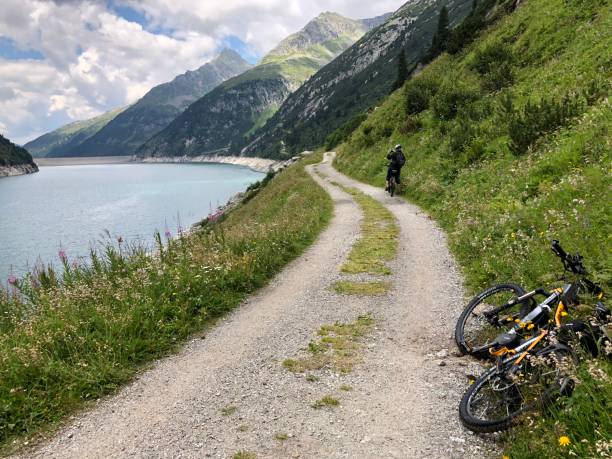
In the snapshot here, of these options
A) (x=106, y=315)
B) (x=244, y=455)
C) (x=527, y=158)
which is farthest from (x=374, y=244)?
(x=244, y=455)

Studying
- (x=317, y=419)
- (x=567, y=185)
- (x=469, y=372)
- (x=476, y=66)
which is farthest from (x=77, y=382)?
(x=476, y=66)

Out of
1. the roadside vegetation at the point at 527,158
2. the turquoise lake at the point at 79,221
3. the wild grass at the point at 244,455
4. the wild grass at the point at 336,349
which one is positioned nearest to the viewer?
the roadside vegetation at the point at 527,158

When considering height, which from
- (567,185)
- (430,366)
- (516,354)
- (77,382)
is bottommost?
(430,366)

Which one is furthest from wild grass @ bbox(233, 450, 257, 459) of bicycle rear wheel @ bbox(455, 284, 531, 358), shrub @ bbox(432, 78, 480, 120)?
shrub @ bbox(432, 78, 480, 120)

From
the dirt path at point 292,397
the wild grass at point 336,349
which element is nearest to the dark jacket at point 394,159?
the dirt path at point 292,397

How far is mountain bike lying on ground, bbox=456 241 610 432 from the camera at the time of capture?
173 inches

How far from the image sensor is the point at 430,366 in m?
6.47

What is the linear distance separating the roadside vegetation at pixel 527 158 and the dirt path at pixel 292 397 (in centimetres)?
125

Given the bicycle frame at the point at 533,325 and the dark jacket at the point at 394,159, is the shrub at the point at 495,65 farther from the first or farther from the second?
the bicycle frame at the point at 533,325

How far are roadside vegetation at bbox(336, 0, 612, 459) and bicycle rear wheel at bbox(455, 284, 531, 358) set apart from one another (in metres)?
0.92

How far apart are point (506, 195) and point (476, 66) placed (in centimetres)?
2124

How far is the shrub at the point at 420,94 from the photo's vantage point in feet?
108

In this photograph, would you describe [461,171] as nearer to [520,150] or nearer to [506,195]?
[520,150]

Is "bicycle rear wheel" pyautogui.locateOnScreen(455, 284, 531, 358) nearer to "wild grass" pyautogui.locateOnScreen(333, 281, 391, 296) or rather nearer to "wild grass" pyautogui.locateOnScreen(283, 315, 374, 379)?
"wild grass" pyautogui.locateOnScreen(283, 315, 374, 379)
